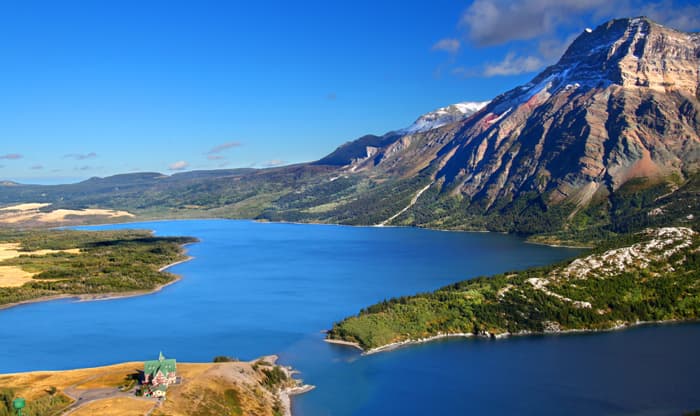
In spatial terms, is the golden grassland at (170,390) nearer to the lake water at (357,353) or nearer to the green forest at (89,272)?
the lake water at (357,353)

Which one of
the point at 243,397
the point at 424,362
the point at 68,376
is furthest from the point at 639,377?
the point at 68,376

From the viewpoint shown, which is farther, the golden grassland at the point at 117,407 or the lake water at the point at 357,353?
the lake water at the point at 357,353

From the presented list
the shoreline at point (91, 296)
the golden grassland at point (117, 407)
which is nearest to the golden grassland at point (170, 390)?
the golden grassland at point (117, 407)

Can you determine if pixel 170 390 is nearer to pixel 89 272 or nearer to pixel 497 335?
pixel 497 335

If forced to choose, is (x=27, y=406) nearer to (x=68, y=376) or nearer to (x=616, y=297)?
(x=68, y=376)

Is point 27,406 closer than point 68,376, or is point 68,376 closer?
point 27,406
